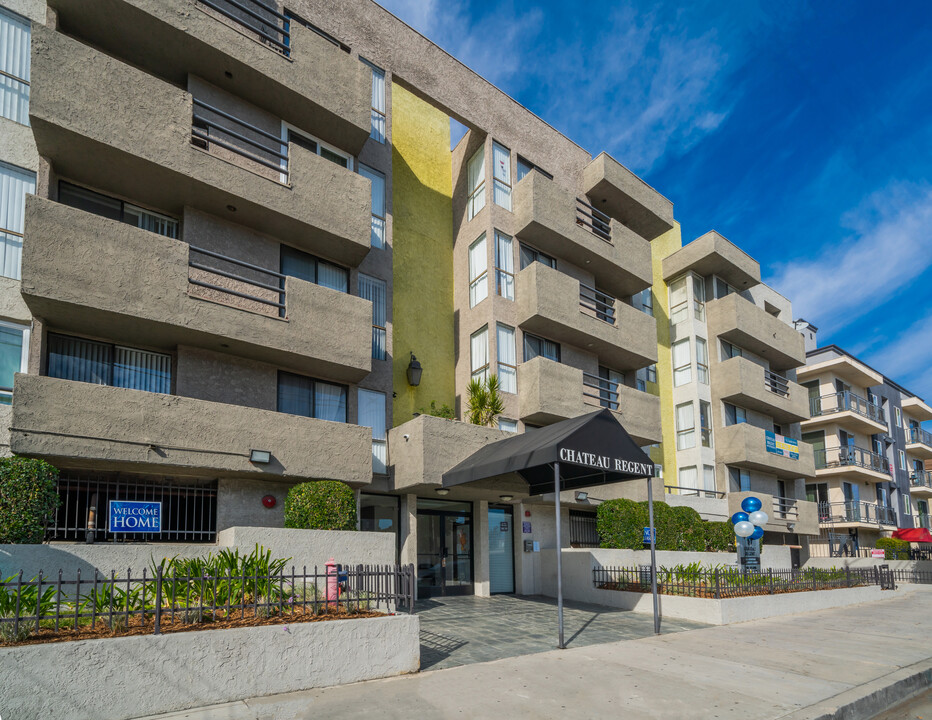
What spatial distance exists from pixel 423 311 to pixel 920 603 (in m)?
18.4

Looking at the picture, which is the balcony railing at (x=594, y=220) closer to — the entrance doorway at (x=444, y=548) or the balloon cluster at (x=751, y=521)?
the balloon cluster at (x=751, y=521)

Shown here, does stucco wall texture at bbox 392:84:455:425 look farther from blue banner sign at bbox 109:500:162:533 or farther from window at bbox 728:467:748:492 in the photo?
window at bbox 728:467:748:492

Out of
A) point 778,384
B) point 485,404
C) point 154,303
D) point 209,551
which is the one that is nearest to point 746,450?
point 778,384

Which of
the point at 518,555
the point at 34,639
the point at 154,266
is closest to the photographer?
the point at 34,639

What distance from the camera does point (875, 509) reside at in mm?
37781

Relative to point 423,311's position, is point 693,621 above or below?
below

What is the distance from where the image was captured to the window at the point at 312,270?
55.5 ft

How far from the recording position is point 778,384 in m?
33.4

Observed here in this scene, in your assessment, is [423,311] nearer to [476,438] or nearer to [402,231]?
[402,231]

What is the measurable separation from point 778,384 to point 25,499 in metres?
32.3

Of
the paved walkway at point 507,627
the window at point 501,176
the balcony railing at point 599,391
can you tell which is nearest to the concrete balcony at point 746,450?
the balcony railing at point 599,391

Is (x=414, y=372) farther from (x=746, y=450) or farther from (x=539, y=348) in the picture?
(x=746, y=450)

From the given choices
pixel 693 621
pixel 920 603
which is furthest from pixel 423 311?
pixel 920 603

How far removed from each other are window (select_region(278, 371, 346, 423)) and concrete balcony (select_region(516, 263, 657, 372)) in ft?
22.1
